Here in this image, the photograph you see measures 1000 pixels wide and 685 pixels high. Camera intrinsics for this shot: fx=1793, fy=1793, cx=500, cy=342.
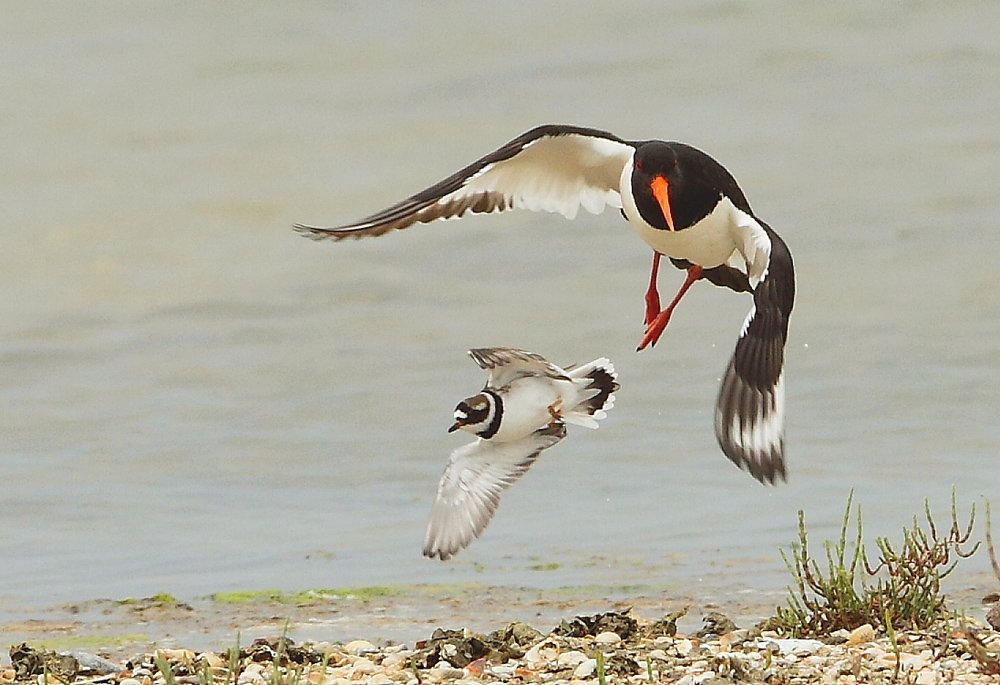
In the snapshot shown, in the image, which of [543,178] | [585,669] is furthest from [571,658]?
[543,178]

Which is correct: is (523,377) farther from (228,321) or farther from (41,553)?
(228,321)

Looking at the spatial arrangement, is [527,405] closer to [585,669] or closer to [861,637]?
[585,669]

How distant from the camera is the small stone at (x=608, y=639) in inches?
226

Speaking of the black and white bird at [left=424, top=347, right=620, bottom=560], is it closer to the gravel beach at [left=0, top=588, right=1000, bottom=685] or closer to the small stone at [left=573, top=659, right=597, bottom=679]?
the gravel beach at [left=0, top=588, right=1000, bottom=685]

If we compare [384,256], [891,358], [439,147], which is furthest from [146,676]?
[439,147]

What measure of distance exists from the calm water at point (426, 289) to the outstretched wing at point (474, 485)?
1.01 metres

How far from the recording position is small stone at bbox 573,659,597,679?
17.3 ft

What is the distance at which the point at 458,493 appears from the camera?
21.6 ft

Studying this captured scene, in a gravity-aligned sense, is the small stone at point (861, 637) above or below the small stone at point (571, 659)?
above

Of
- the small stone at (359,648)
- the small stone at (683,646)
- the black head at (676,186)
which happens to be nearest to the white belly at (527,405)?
the black head at (676,186)

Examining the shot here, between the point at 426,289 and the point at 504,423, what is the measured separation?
6031mm

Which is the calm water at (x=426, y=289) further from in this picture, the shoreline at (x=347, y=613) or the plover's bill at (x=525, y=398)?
the plover's bill at (x=525, y=398)

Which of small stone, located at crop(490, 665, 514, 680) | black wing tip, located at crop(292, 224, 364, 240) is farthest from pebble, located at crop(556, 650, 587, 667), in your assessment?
black wing tip, located at crop(292, 224, 364, 240)

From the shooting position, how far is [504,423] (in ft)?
20.9
